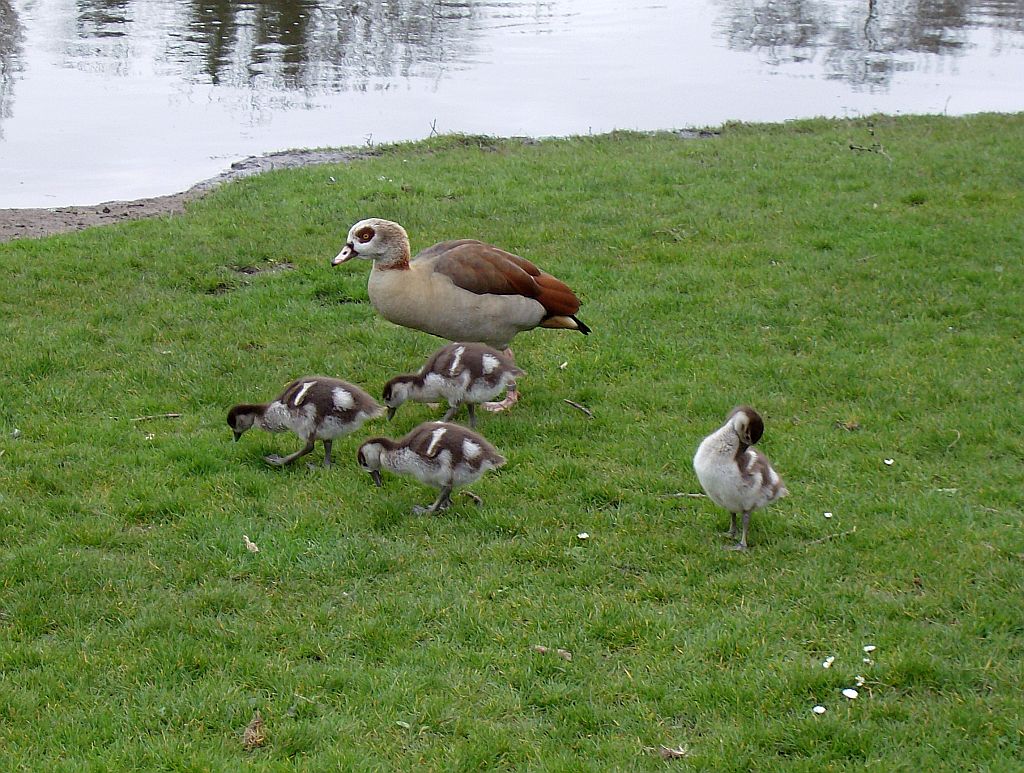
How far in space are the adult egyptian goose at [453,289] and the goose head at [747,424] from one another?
8.82 ft

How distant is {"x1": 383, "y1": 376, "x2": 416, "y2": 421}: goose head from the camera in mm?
8242

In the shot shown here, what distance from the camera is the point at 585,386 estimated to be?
920 centimetres

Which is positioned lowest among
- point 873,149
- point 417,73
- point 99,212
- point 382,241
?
point 99,212

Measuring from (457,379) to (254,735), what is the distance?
3494 millimetres

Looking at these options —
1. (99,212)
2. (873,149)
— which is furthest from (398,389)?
(873,149)

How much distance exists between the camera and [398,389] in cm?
826

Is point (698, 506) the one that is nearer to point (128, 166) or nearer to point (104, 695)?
point (104, 695)

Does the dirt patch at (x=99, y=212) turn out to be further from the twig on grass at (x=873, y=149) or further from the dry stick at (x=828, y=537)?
the dry stick at (x=828, y=537)

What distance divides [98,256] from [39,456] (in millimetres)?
4360

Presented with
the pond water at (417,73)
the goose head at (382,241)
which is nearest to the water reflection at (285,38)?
the pond water at (417,73)

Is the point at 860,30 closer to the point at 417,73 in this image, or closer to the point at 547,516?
the point at 417,73

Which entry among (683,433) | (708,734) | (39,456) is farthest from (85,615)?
(683,433)

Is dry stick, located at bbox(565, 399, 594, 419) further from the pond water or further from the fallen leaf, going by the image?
the pond water

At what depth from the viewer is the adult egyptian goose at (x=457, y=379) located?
8162 mm
